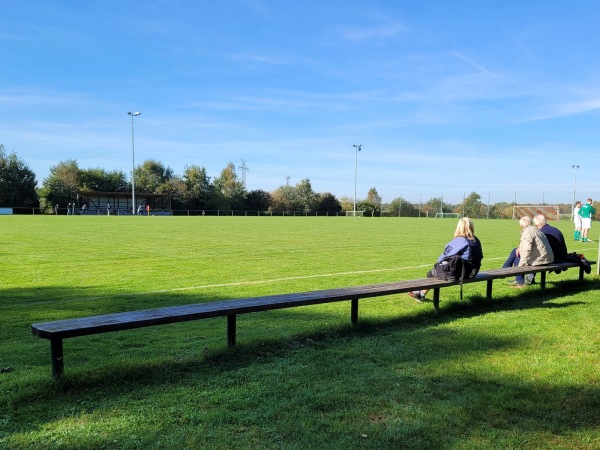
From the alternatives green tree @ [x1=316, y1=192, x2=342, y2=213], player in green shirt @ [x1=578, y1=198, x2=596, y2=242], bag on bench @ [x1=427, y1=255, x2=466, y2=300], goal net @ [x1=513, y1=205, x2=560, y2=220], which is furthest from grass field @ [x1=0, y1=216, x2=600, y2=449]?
green tree @ [x1=316, y1=192, x2=342, y2=213]

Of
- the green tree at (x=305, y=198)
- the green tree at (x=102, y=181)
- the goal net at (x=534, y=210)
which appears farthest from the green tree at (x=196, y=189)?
the goal net at (x=534, y=210)

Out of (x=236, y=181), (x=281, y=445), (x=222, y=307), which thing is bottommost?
(x=281, y=445)

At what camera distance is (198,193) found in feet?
274

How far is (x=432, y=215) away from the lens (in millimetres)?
76312

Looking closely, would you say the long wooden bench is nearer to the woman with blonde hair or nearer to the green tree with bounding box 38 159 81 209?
the woman with blonde hair

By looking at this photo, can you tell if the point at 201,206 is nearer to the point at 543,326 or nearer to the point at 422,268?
the point at 422,268

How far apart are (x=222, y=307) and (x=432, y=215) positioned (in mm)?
74580

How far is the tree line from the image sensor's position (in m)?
69.9

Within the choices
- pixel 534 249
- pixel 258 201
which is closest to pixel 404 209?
pixel 258 201

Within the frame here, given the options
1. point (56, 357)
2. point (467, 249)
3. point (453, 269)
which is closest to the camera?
point (56, 357)

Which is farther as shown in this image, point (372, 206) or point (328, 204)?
point (328, 204)

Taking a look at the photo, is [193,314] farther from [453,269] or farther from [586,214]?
[586,214]

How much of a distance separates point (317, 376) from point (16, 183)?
3018 inches

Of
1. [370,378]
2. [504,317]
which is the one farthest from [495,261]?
[370,378]
